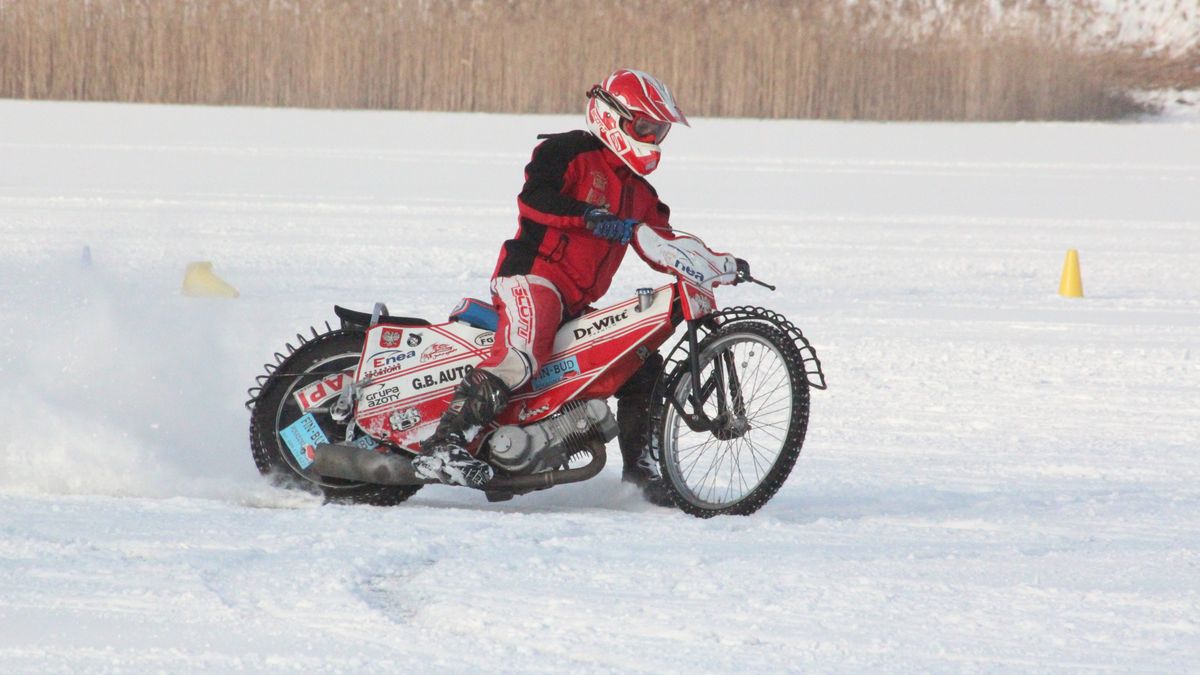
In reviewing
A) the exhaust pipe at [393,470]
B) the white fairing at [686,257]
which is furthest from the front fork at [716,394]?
the exhaust pipe at [393,470]

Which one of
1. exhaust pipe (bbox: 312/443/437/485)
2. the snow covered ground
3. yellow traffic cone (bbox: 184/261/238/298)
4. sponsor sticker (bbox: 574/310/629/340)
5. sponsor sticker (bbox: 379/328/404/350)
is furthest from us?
yellow traffic cone (bbox: 184/261/238/298)

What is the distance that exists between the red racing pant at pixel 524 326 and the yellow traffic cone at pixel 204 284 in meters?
5.38

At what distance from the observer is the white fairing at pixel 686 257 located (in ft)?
19.0

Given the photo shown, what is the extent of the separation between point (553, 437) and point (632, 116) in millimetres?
1198

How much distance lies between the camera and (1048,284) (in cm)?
1352

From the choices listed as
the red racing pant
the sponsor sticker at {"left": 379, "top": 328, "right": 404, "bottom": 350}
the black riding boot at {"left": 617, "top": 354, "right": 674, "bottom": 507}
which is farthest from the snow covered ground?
the sponsor sticker at {"left": 379, "top": 328, "right": 404, "bottom": 350}

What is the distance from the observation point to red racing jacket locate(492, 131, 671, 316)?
5895 millimetres

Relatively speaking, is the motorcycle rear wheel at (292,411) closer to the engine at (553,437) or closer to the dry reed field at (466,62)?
the engine at (553,437)

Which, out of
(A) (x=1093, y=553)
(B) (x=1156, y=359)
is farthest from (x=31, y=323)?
(B) (x=1156, y=359)

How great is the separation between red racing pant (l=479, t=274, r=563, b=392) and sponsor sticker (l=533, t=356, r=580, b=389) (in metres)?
0.09

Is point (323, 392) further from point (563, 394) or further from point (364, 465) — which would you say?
point (563, 394)

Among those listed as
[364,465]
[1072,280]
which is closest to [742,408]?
[364,465]

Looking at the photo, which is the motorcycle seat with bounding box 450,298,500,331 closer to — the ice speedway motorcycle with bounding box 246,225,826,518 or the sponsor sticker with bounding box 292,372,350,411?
the ice speedway motorcycle with bounding box 246,225,826,518

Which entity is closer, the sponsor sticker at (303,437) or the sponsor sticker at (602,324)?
the sponsor sticker at (602,324)
